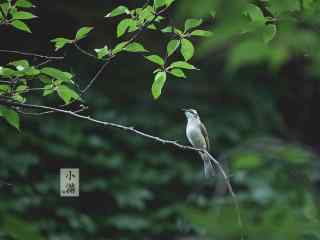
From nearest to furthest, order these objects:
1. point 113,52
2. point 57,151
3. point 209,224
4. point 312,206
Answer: point 209,224
point 312,206
point 113,52
point 57,151

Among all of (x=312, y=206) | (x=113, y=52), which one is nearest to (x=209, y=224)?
(x=312, y=206)

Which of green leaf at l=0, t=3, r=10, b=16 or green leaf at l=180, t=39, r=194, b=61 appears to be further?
green leaf at l=0, t=3, r=10, b=16

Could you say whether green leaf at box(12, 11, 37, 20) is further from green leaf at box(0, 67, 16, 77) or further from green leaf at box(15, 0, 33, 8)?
green leaf at box(0, 67, 16, 77)

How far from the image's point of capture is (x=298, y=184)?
1.38 m

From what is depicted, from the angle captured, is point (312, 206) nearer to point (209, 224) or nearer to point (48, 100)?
point (209, 224)

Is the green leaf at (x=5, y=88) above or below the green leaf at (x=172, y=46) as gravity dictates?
below

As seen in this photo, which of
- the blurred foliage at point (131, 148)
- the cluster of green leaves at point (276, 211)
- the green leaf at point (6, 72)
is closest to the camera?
the cluster of green leaves at point (276, 211)

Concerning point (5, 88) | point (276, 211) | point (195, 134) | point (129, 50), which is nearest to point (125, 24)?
point (129, 50)

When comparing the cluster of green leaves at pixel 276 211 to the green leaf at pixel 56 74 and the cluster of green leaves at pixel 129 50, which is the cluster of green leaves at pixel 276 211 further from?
the green leaf at pixel 56 74

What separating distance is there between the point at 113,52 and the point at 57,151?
3997 millimetres

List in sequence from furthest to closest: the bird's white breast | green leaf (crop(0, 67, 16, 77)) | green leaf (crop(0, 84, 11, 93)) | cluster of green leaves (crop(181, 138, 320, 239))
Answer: the bird's white breast, green leaf (crop(0, 84, 11, 93)), green leaf (crop(0, 67, 16, 77)), cluster of green leaves (crop(181, 138, 320, 239))

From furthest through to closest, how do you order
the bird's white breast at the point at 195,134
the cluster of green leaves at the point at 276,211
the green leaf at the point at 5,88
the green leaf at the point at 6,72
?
the bird's white breast at the point at 195,134, the green leaf at the point at 5,88, the green leaf at the point at 6,72, the cluster of green leaves at the point at 276,211

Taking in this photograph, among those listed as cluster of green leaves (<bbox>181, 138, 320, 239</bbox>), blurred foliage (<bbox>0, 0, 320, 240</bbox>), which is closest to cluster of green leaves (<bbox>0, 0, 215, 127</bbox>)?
cluster of green leaves (<bbox>181, 138, 320, 239</bbox>)

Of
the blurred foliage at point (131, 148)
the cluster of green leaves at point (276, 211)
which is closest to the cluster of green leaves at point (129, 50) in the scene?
the cluster of green leaves at point (276, 211)
